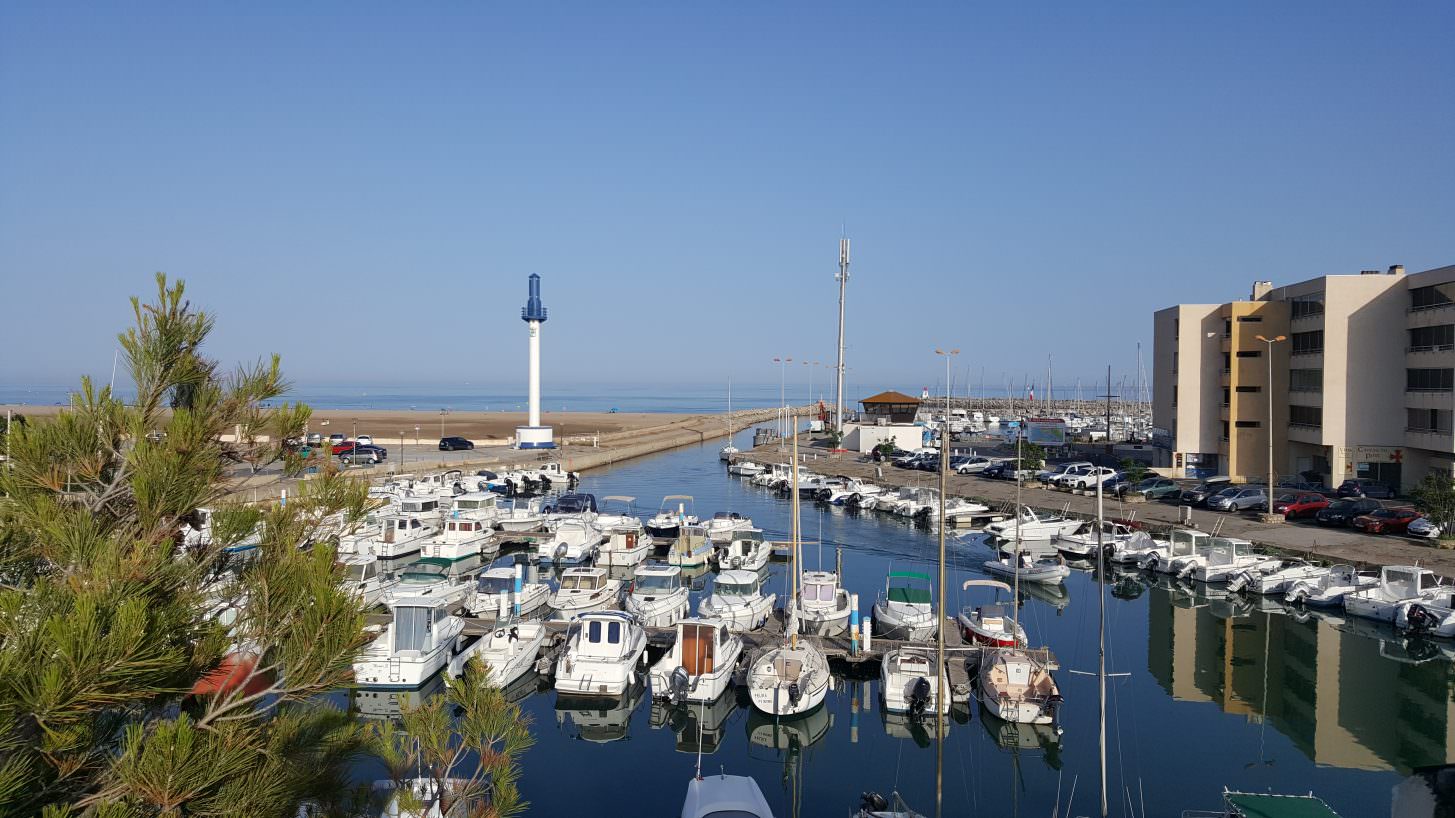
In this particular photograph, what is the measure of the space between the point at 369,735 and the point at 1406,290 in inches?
1898

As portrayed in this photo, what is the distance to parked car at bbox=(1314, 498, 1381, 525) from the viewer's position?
37.0 metres

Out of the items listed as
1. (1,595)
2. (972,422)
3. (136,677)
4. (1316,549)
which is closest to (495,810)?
(136,677)

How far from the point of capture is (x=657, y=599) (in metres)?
26.6

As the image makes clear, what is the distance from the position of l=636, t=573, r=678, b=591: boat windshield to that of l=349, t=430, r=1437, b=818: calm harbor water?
5.78 metres

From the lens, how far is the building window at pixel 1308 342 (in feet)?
148

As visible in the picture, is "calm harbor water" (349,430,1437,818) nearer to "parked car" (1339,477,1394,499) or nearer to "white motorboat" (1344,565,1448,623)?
"white motorboat" (1344,565,1448,623)

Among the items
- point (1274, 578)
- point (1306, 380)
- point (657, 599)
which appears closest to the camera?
point (657, 599)

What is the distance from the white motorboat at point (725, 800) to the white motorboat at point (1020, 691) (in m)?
6.97

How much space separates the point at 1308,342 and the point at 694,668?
38838 millimetres

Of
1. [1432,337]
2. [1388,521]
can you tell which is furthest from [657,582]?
[1432,337]

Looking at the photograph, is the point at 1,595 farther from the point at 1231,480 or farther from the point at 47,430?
the point at 1231,480

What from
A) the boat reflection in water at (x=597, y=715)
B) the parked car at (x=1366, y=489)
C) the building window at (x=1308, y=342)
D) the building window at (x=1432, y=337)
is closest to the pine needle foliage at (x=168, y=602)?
the boat reflection in water at (x=597, y=715)

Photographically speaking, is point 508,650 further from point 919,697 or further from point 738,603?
point 919,697

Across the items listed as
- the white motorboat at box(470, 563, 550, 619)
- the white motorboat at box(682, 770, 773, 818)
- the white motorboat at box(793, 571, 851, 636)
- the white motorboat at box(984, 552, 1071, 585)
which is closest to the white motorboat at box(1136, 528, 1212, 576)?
the white motorboat at box(984, 552, 1071, 585)
